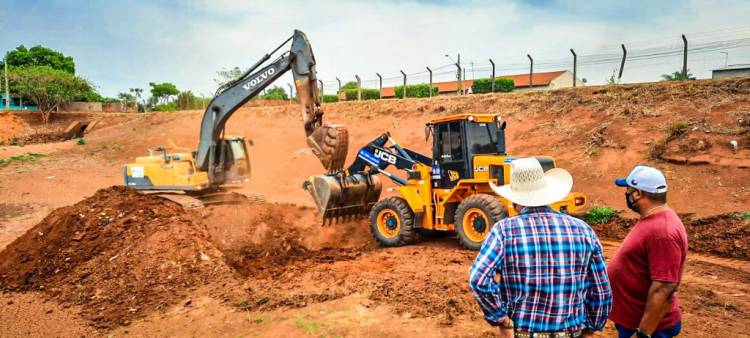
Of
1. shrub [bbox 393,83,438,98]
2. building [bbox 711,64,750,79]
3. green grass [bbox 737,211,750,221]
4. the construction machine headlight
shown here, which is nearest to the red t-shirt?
the construction machine headlight

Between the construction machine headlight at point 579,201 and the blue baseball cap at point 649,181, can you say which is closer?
the blue baseball cap at point 649,181

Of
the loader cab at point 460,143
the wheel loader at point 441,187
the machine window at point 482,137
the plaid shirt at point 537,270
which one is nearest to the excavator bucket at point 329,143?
the wheel loader at point 441,187

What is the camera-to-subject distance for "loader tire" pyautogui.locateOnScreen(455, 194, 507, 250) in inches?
371

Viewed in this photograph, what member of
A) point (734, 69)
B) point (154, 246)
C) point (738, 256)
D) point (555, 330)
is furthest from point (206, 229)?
point (734, 69)

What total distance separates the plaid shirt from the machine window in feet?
24.0

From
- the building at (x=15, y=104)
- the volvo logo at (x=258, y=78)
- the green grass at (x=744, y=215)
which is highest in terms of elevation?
the building at (x=15, y=104)

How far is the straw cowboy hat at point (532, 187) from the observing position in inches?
116

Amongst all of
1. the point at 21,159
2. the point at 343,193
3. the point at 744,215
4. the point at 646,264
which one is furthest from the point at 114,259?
the point at 21,159

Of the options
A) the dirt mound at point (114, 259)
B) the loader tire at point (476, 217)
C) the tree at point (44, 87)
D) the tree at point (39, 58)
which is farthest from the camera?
the tree at point (39, 58)

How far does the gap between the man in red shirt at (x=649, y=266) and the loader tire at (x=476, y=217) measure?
5.78 metres

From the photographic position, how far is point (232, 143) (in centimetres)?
1359

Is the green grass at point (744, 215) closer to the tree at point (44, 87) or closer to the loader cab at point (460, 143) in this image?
the loader cab at point (460, 143)

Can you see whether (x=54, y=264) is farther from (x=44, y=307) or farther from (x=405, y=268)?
(x=405, y=268)

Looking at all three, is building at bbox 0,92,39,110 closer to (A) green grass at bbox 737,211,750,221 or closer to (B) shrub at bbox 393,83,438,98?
(B) shrub at bbox 393,83,438,98
